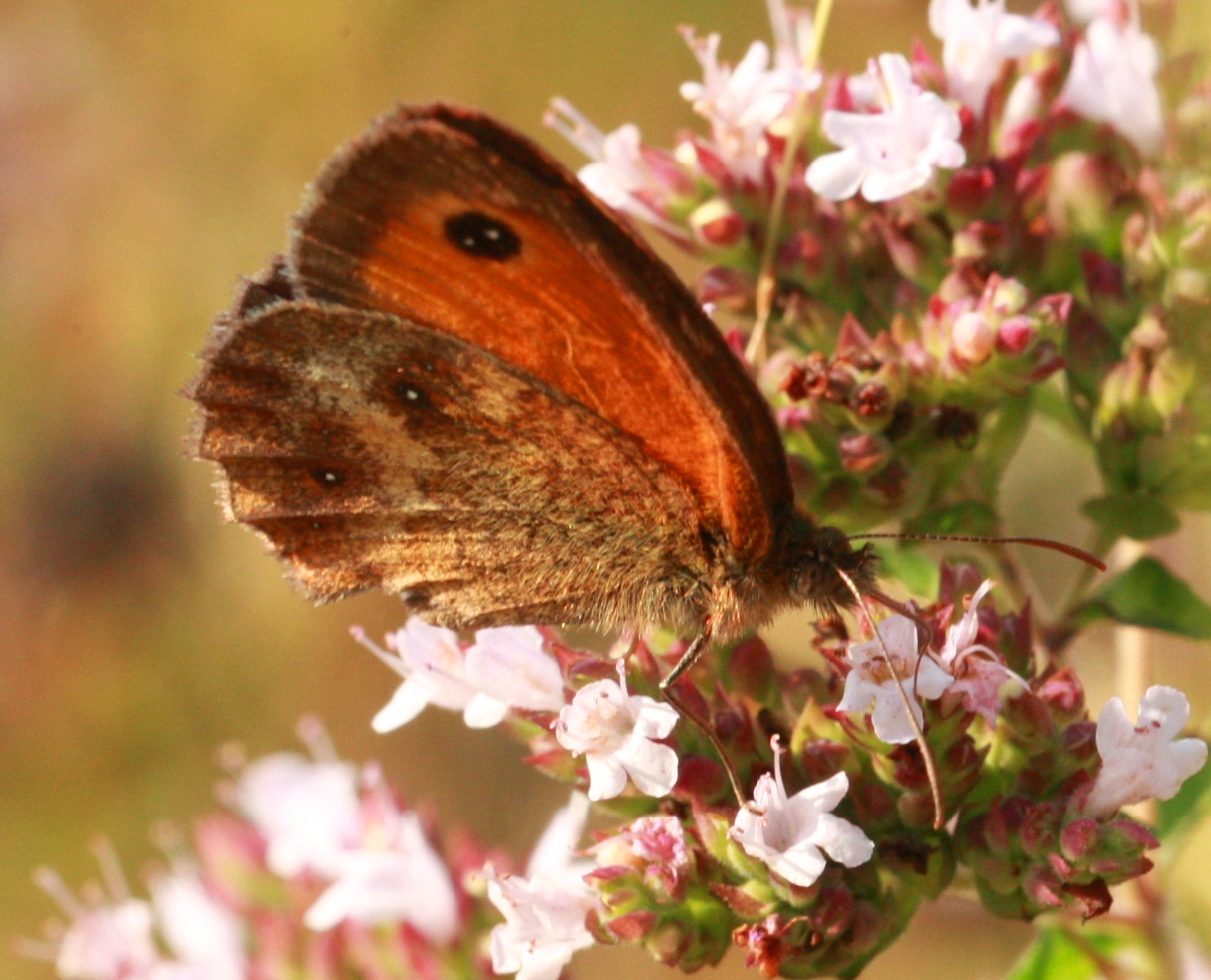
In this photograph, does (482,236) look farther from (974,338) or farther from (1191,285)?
(1191,285)

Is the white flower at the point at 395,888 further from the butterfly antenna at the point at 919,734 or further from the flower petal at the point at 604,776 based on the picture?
the butterfly antenna at the point at 919,734

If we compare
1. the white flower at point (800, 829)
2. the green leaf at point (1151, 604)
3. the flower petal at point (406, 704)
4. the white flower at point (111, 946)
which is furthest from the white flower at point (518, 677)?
the white flower at point (111, 946)

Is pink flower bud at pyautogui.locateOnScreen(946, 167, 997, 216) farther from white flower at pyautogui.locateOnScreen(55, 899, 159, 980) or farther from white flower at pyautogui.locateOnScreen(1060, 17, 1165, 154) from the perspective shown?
white flower at pyautogui.locateOnScreen(55, 899, 159, 980)

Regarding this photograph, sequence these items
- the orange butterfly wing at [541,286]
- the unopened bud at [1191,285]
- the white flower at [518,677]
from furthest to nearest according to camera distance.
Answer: the unopened bud at [1191,285] → the white flower at [518,677] → the orange butterfly wing at [541,286]

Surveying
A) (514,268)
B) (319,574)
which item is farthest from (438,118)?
(319,574)

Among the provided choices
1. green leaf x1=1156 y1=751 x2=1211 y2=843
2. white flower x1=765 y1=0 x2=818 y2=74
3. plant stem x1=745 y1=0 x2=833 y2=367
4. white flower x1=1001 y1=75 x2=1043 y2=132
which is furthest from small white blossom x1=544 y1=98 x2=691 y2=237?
green leaf x1=1156 y1=751 x2=1211 y2=843

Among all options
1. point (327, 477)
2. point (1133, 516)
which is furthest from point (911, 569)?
point (327, 477)
